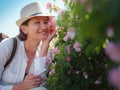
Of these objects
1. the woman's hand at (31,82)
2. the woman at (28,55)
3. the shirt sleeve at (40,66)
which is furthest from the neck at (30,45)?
the woman's hand at (31,82)

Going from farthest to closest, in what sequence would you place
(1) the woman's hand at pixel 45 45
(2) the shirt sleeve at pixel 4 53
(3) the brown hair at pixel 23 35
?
(3) the brown hair at pixel 23 35 → (1) the woman's hand at pixel 45 45 → (2) the shirt sleeve at pixel 4 53

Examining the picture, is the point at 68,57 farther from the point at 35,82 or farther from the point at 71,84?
the point at 35,82

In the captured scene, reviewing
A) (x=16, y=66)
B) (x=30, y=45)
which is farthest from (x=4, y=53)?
(x=30, y=45)

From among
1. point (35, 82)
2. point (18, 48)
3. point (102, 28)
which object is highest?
point (102, 28)

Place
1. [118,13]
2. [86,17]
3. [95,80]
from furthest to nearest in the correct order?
[95,80], [86,17], [118,13]

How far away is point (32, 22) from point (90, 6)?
3651 mm

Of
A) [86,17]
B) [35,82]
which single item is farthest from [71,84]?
[86,17]

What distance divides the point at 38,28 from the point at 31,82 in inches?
24.4

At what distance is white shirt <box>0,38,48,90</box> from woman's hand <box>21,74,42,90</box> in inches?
2.3

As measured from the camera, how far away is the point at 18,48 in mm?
4297

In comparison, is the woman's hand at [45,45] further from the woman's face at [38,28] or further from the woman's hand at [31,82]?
the woman's hand at [31,82]

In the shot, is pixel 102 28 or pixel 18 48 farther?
pixel 18 48

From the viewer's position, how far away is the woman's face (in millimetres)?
4184

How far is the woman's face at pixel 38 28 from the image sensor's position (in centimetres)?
418
